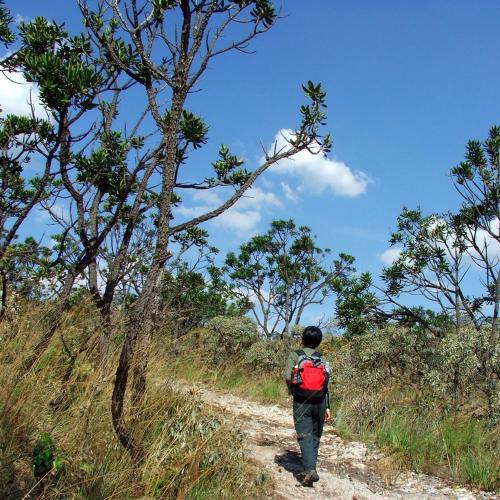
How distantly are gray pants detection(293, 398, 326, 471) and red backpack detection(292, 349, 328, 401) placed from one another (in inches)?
4.4

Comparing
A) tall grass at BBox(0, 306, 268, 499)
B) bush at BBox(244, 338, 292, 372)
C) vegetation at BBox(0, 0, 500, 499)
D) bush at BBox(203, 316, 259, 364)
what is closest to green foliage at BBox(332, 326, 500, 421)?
vegetation at BBox(0, 0, 500, 499)

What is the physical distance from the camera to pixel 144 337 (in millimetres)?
3539

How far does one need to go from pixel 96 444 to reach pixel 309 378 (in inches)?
97.2

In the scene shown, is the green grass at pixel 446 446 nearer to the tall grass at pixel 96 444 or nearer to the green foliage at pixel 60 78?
the tall grass at pixel 96 444

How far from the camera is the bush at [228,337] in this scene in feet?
50.6

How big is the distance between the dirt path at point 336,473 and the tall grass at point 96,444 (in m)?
0.42

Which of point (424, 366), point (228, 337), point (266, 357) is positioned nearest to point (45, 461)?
point (424, 366)

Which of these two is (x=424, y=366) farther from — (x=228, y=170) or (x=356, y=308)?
(x=228, y=170)

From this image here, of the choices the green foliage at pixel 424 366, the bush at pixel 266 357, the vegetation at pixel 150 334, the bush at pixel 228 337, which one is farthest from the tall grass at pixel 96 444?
the bush at pixel 228 337

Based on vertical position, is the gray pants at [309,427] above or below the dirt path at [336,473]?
above

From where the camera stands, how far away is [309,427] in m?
5.52

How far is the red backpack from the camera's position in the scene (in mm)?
5441

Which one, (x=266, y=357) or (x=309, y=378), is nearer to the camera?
(x=309, y=378)

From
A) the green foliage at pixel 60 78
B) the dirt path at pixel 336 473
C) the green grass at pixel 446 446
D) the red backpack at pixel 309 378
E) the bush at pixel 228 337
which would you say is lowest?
the dirt path at pixel 336 473
